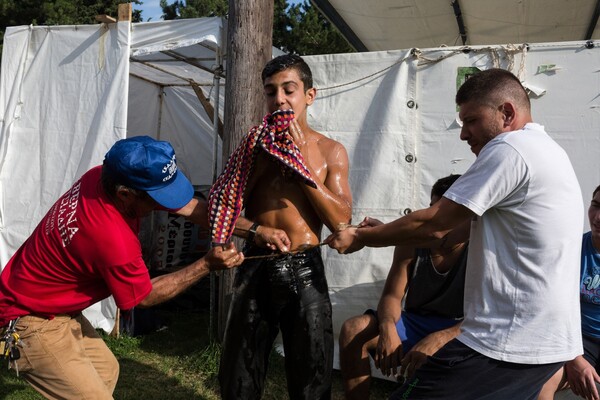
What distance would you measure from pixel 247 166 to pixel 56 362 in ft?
4.05

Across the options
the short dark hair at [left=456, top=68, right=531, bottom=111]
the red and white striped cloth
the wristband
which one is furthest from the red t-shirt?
the short dark hair at [left=456, top=68, right=531, bottom=111]

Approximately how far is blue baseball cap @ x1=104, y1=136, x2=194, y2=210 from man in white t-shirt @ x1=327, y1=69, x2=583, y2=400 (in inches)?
44.3

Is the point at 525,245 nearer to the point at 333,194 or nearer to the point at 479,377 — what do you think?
the point at 479,377

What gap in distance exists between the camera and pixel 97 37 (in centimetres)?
543

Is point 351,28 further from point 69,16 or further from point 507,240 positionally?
point 69,16

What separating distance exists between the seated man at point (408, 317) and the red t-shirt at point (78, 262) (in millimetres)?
1548

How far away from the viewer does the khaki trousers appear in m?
2.65

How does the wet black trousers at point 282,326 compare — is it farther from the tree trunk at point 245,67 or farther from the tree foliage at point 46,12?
the tree foliage at point 46,12

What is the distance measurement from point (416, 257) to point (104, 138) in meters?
2.98

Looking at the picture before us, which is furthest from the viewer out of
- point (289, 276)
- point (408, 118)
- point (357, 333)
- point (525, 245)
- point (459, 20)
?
point (459, 20)

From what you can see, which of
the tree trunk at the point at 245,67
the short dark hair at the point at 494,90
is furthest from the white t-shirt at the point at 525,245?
the tree trunk at the point at 245,67

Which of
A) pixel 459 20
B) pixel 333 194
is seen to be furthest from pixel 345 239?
pixel 459 20

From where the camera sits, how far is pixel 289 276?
115 inches

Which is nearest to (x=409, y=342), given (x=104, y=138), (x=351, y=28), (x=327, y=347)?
(x=327, y=347)
